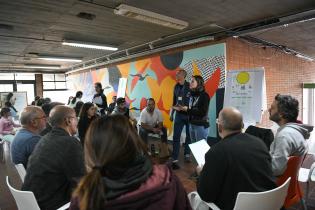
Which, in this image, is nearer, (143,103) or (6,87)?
(143,103)

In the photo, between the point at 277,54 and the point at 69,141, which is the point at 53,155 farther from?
the point at 277,54

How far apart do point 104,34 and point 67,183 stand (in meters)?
4.34

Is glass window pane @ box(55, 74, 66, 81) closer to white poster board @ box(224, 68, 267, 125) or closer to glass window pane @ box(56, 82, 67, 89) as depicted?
glass window pane @ box(56, 82, 67, 89)

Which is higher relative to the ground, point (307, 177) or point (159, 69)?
point (159, 69)

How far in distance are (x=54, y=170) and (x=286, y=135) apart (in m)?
1.77

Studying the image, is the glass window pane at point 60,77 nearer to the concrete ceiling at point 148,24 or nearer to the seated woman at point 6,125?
the concrete ceiling at point 148,24

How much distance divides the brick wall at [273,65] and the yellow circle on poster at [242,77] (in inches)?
52.9

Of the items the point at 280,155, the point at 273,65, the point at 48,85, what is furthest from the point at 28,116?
the point at 48,85

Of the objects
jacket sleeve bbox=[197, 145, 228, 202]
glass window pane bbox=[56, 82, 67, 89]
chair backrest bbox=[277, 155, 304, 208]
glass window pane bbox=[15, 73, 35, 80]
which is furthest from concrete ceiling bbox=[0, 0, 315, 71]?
glass window pane bbox=[56, 82, 67, 89]

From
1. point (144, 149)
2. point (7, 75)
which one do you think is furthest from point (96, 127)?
point (7, 75)

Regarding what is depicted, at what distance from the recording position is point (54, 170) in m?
1.56

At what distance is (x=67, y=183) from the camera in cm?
166

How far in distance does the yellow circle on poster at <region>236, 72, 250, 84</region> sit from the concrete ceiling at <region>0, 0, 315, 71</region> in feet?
3.39

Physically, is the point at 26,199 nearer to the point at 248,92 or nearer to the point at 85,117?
the point at 85,117
